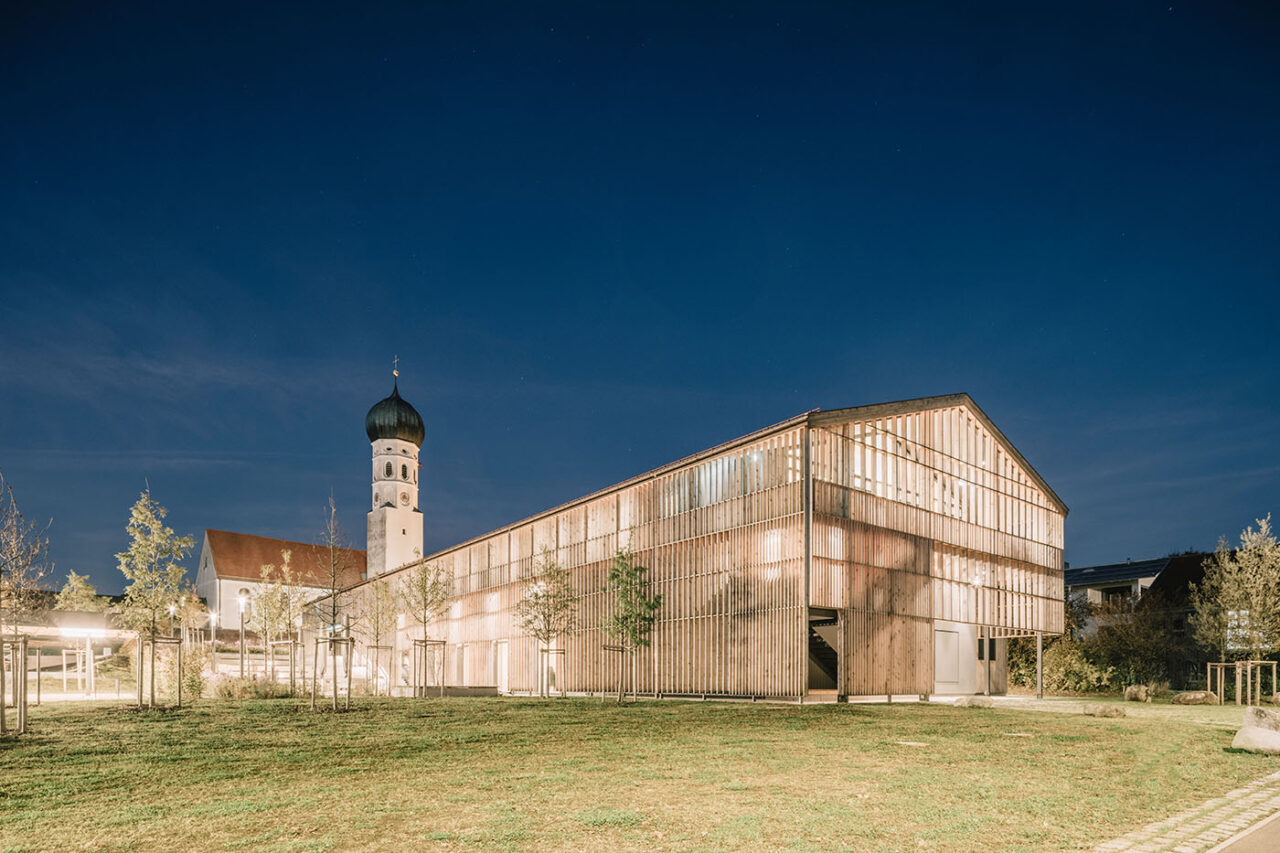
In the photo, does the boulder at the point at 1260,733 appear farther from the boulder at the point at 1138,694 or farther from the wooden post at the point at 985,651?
the wooden post at the point at 985,651

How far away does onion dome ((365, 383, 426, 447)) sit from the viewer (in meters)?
91.6

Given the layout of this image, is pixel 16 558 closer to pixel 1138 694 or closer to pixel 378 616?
pixel 378 616

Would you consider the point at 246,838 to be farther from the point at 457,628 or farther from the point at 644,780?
the point at 457,628

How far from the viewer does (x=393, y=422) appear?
91688 millimetres

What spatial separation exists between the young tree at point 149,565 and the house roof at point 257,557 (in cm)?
6084

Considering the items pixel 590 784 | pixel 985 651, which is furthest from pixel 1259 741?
pixel 985 651

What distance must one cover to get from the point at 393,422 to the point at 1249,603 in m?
76.5

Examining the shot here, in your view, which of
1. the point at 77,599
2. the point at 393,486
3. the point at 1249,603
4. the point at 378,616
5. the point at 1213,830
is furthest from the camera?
the point at 393,486

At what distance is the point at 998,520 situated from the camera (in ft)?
127

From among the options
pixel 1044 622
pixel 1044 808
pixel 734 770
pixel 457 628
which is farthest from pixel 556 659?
pixel 1044 808

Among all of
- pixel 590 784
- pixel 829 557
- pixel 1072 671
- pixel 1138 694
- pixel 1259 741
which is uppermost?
pixel 829 557

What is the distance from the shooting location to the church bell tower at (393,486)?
3489 inches

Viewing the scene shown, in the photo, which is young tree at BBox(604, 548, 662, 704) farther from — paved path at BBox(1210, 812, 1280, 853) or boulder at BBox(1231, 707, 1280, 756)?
paved path at BBox(1210, 812, 1280, 853)

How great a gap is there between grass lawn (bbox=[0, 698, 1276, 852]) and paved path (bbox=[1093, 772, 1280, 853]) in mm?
236
